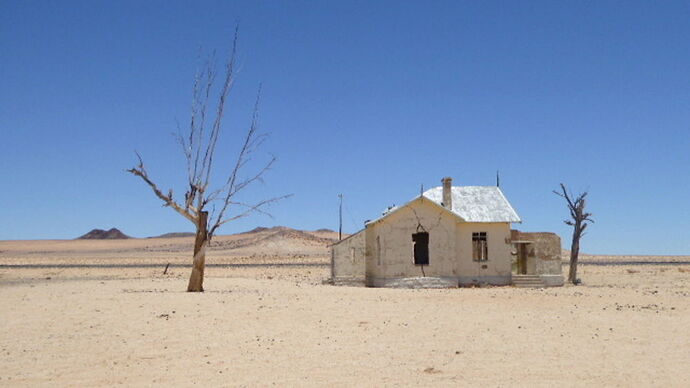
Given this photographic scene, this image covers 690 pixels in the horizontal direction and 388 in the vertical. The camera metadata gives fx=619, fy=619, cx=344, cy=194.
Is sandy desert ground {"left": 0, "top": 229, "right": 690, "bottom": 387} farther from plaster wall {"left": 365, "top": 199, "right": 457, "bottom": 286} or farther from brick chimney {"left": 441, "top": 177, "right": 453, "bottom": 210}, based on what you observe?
brick chimney {"left": 441, "top": 177, "right": 453, "bottom": 210}

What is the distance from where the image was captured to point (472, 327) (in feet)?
43.6

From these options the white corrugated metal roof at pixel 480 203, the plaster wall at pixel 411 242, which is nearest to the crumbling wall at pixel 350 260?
the plaster wall at pixel 411 242

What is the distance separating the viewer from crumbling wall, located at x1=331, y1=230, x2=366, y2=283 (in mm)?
29547

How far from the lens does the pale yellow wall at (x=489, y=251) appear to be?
28.7 m

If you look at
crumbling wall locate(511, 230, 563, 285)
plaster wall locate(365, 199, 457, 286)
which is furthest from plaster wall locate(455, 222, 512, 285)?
crumbling wall locate(511, 230, 563, 285)

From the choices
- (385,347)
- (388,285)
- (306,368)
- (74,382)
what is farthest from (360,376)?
(388,285)

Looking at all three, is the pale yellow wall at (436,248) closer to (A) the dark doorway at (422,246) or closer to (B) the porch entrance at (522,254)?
(A) the dark doorway at (422,246)

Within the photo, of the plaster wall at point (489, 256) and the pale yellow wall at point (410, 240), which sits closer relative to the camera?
the pale yellow wall at point (410, 240)

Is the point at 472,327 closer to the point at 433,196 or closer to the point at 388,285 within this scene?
the point at 388,285

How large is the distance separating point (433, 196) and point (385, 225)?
4.15 m

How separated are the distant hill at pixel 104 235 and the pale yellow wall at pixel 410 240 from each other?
146 meters

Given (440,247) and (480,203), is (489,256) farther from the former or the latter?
(480,203)

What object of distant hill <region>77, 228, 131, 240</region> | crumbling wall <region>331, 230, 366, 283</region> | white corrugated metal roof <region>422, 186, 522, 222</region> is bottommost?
crumbling wall <region>331, 230, 366, 283</region>

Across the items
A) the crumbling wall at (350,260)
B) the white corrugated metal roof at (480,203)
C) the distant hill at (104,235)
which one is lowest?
the crumbling wall at (350,260)
